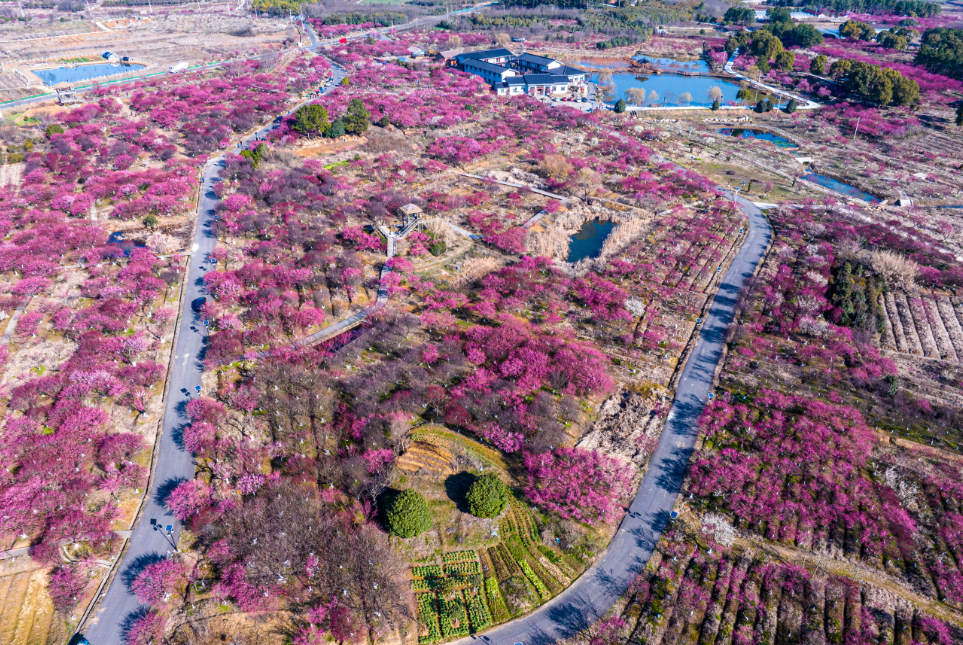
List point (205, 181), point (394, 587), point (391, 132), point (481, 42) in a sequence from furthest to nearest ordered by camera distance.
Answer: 1. point (481, 42)
2. point (391, 132)
3. point (205, 181)
4. point (394, 587)

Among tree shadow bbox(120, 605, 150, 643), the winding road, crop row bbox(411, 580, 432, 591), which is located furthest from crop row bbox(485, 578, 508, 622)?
tree shadow bbox(120, 605, 150, 643)

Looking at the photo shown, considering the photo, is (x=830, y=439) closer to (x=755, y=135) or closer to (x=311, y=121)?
(x=311, y=121)

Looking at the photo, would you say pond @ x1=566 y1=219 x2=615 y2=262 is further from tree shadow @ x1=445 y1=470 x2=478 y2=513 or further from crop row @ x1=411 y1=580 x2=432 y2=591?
crop row @ x1=411 y1=580 x2=432 y2=591

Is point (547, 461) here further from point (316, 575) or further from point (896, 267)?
point (896, 267)

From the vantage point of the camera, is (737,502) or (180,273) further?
(180,273)

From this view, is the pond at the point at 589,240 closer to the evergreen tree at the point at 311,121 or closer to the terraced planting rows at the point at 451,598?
the terraced planting rows at the point at 451,598

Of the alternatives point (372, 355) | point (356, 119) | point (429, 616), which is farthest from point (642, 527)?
point (356, 119)

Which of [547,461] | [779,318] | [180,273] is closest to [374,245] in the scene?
[180,273]
